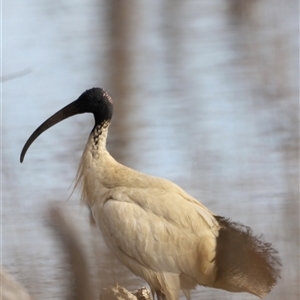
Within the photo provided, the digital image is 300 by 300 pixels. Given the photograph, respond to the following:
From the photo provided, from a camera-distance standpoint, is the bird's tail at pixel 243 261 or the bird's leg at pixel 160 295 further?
the bird's leg at pixel 160 295

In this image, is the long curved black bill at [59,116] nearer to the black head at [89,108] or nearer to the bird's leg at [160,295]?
the black head at [89,108]

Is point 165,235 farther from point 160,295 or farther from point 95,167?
point 95,167

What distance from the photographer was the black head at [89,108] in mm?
3396

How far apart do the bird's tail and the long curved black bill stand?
3.24 feet

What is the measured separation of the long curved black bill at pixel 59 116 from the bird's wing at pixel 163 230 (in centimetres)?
50

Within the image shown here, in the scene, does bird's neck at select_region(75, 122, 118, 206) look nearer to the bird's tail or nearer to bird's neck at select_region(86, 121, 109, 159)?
bird's neck at select_region(86, 121, 109, 159)

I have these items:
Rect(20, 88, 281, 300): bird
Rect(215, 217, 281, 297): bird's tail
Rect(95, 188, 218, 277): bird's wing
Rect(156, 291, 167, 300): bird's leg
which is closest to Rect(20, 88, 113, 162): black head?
Rect(20, 88, 281, 300): bird

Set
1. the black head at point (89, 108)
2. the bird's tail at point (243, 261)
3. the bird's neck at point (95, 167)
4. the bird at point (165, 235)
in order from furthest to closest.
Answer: the black head at point (89, 108) → the bird's neck at point (95, 167) → the bird at point (165, 235) → the bird's tail at point (243, 261)

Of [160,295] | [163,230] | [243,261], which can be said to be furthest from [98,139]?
[243,261]

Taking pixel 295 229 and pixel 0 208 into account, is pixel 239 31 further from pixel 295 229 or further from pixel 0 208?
pixel 0 208

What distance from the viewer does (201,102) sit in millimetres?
2537

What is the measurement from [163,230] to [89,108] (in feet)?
2.77

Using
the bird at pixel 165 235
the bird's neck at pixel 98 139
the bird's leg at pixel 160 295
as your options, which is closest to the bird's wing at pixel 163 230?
the bird at pixel 165 235

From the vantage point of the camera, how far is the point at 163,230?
318 cm
